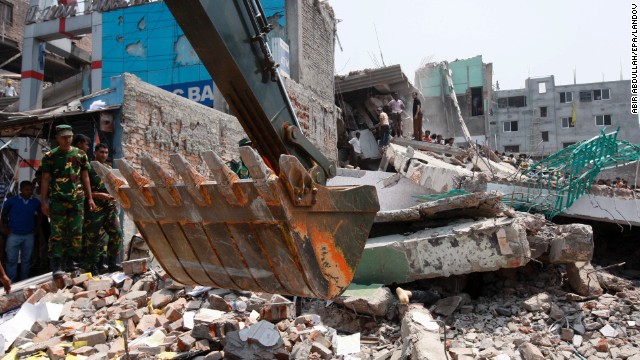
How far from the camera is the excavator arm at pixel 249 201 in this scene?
223cm

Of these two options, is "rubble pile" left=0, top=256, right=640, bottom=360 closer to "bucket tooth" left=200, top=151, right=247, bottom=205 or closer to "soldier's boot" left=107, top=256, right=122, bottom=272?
"soldier's boot" left=107, top=256, right=122, bottom=272

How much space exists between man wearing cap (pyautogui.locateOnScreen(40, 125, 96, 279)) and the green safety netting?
5.40m

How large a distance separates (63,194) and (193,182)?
9.78 ft

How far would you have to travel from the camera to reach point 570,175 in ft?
21.0

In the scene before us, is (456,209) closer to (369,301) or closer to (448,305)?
(448,305)

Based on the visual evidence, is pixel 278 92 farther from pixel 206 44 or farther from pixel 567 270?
pixel 567 270

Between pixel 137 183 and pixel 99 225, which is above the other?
pixel 137 183

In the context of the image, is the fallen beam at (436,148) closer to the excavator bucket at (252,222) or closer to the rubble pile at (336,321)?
the rubble pile at (336,321)

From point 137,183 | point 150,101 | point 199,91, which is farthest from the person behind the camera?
point 199,91

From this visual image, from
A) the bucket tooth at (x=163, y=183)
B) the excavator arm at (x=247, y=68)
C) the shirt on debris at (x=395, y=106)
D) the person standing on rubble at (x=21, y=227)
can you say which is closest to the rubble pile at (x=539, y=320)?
the excavator arm at (x=247, y=68)

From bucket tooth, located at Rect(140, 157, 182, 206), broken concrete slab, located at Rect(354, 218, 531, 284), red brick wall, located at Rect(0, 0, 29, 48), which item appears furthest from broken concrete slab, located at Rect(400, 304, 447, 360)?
red brick wall, located at Rect(0, 0, 29, 48)

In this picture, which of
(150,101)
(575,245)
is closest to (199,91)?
(150,101)

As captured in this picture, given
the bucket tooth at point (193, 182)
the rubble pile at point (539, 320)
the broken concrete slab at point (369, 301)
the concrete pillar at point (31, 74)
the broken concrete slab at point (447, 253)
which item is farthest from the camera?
the concrete pillar at point (31, 74)

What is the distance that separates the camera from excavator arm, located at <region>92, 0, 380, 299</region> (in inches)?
88.0
